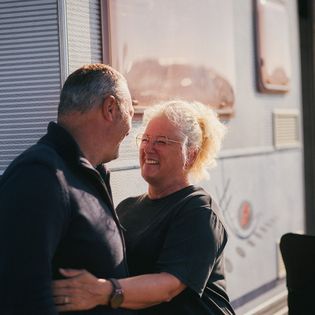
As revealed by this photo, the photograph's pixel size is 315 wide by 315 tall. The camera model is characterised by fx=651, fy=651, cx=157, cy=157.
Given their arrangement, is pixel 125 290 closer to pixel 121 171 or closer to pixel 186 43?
pixel 121 171

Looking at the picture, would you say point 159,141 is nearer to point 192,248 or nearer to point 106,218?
point 192,248

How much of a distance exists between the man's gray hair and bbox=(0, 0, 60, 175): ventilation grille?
690 mm

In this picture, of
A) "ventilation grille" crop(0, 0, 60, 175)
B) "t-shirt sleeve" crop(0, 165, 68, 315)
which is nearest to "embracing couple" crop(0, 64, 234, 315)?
"t-shirt sleeve" crop(0, 165, 68, 315)

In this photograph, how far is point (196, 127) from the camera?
102 inches

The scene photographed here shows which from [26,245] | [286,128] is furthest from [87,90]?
[286,128]

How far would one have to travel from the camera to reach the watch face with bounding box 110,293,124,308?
80.4 inches

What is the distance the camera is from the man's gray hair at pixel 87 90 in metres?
2.01

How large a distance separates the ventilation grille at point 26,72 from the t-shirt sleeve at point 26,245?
1.00 meters

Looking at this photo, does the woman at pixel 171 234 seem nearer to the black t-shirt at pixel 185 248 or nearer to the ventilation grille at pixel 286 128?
the black t-shirt at pixel 185 248

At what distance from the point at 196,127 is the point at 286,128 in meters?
2.42

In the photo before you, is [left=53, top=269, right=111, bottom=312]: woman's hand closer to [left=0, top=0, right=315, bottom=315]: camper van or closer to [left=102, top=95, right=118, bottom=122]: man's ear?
[left=102, top=95, right=118, bottom=122]: man's ear

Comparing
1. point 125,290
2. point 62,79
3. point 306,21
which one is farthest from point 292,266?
point 306,21

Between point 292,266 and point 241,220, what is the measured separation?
1.19m

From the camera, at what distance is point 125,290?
6.81 ft
